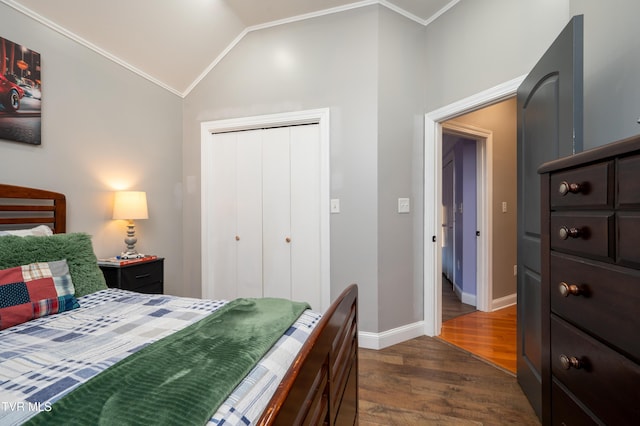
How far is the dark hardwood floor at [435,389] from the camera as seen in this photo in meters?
1.61

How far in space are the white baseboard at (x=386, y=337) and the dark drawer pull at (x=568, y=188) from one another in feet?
6.34

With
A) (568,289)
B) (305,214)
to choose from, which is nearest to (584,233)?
(568,289)

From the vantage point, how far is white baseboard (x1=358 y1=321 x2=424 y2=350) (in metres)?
2.45

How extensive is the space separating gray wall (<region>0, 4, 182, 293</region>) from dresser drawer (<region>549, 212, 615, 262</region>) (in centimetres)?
291

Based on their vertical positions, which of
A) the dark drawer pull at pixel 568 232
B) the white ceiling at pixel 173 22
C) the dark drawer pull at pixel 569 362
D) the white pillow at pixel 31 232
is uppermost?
the white ceiling at pixel 173 22

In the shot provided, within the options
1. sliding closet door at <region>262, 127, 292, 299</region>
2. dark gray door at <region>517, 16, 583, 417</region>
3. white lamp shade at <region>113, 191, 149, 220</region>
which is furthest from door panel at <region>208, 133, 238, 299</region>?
dark gray door at <region>517, 16, 583, 417</region>

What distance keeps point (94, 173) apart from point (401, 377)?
9.27 ft

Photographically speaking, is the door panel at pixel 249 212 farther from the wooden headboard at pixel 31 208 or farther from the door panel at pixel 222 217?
the wooden headboard at pixel 31 208

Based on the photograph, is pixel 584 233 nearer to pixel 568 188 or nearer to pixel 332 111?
pixel 568 188

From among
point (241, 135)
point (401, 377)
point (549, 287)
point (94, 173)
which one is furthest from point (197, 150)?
point (549, 287)

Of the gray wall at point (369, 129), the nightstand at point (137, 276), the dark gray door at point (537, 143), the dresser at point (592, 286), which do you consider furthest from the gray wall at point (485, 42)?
the nightstand at point (137, 276)

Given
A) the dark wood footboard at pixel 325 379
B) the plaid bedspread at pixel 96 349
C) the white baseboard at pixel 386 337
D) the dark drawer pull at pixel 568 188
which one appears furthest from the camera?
the white baseboard at pixel 386 337

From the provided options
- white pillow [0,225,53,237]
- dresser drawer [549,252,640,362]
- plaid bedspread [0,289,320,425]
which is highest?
white pillow [0,225,53,237]

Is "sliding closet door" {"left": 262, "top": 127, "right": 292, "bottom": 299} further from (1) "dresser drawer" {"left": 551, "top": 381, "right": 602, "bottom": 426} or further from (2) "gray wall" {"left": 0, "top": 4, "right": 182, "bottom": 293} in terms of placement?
(1) "dresser drawer" {"left": 551, "top": 381, "right": 602, "bottom": 426}
